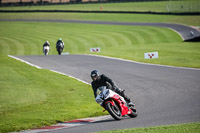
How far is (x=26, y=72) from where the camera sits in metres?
21.6

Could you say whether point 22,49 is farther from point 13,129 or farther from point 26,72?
point 13,129

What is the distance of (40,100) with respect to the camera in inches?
593

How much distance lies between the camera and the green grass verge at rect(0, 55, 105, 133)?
12250 mm

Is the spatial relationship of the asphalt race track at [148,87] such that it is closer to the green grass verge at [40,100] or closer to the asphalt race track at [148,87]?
the asphalt race track at [148,87]

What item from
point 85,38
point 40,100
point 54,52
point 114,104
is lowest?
point 40,100

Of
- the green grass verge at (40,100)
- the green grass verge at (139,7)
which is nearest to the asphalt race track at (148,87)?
the green grass verge at (40,100)

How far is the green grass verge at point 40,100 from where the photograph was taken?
40.2 feet

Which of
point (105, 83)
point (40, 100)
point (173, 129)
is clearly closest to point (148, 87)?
point (40, 100)

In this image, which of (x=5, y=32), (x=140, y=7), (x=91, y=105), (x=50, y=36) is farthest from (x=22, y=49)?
(x=140, y=7)

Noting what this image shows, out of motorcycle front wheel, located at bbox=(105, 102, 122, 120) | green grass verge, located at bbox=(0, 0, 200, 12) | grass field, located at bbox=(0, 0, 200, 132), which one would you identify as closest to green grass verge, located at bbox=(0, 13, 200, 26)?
grass field, located at bbox=(0, 0, 200, 132)

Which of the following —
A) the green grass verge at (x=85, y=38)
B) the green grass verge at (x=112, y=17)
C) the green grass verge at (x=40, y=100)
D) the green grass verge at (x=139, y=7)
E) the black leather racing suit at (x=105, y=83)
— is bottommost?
the green grass verge at (x=40, y=100)

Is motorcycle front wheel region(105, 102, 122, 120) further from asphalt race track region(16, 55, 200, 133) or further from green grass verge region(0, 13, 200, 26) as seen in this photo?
green grass verge region(0, 13, 200, 26)

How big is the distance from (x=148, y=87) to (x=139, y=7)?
6470 centimetres

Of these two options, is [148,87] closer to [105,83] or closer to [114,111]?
[105,83]
